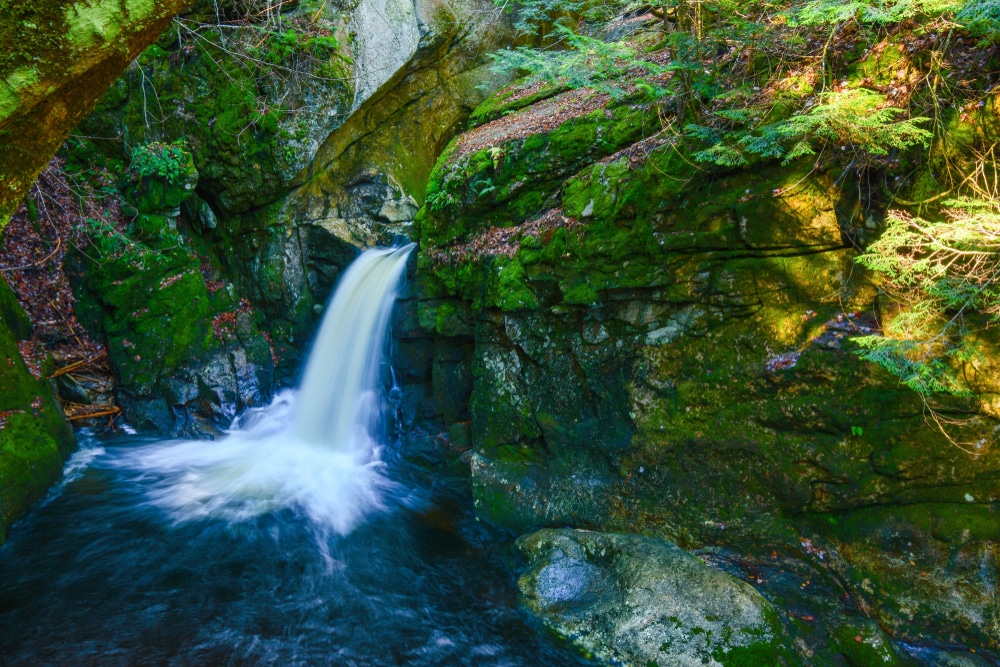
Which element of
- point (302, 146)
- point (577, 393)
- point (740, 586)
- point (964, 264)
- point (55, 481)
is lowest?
point (740, 586)

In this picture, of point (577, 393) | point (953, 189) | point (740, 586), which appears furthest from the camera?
point (577, 393)

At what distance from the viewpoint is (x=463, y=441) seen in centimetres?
782

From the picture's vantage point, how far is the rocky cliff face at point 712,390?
445cm

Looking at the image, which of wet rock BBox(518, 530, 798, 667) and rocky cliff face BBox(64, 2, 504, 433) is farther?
rocky cliff face BBox(64, 2, 504, 433)

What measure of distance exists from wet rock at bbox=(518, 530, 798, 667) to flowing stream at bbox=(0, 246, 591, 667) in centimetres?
31

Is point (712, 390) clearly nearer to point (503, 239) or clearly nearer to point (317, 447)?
point (503, 239)

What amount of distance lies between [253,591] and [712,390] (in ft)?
16.4

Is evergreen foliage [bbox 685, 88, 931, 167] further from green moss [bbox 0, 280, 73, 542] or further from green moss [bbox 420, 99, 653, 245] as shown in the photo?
green moss [bbox 0, 280, 73, 542]

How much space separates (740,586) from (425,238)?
6.14 m

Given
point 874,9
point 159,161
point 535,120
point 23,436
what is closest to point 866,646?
point 874,9

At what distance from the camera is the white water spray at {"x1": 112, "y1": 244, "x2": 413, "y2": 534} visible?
6.98 metres

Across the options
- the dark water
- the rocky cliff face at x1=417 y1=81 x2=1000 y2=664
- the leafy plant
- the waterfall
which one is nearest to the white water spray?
the waterfall

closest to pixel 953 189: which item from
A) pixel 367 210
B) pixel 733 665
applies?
pixel 733 665

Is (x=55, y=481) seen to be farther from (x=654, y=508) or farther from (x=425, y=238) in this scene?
(x=654, y=508)
